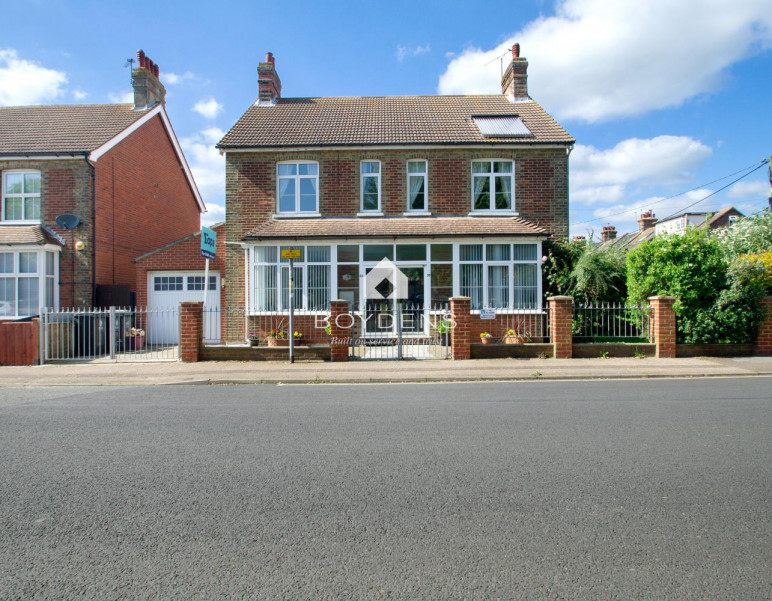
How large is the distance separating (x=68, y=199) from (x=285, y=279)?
7811 millimetres

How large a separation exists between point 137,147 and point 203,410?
51.7 feet

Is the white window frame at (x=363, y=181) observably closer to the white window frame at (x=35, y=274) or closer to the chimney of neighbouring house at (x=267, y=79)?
the chimney of neighbouring house at (x=267, y=79)

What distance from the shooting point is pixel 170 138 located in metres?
22.5

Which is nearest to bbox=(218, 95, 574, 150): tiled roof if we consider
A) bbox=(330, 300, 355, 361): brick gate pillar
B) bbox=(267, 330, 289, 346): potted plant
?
bbox=(267, 330, 289, 346): potted plant

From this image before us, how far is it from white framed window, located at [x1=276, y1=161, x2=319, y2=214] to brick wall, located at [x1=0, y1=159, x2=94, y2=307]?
625 cm

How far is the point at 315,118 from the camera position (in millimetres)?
18547

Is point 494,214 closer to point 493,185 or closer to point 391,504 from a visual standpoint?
point 493,185

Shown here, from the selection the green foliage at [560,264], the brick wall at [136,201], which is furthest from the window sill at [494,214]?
the brick wall at [136,201]

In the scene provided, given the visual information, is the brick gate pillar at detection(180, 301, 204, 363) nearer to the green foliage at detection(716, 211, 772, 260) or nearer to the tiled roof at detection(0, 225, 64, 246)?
the tiled roof at detection(0, 225, 64, 246)

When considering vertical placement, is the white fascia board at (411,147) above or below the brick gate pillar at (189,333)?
above

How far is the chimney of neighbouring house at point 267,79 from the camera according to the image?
760 inches

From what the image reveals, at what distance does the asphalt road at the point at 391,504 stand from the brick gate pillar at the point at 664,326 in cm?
583

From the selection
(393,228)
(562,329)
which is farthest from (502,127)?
(562,329)

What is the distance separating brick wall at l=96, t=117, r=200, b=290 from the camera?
17969 millimetres
